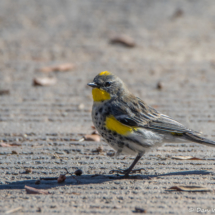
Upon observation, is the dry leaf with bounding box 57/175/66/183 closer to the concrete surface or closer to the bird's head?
the concrete surface

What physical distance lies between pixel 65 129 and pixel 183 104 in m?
2.09

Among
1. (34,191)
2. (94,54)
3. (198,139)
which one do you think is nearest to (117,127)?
(198,139)

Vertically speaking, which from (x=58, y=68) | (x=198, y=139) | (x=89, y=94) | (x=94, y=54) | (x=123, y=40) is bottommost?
(x=198, y=139)

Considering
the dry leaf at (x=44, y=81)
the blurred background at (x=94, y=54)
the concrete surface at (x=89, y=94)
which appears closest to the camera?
the concrete surface at (x=89, y=94)

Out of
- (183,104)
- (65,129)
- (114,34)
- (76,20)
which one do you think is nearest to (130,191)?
(65,129)

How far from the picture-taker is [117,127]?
13.0 ft

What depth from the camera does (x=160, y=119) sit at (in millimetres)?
4242

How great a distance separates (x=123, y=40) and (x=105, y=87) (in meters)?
4.42

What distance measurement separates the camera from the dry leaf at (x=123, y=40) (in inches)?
335

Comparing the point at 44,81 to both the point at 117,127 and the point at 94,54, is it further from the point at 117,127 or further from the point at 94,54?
the point at 117,127

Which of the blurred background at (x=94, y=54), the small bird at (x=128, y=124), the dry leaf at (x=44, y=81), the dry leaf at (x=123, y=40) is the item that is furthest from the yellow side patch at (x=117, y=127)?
the dry leaf at (x=123, y=40)

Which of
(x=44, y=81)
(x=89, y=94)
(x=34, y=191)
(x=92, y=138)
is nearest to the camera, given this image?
(x=34, y=191)

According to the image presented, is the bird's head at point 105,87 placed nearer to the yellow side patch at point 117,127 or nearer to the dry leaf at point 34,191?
the yellow side patch at point 117,127

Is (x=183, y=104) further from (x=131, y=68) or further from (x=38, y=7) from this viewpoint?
(x=38, y=7)
